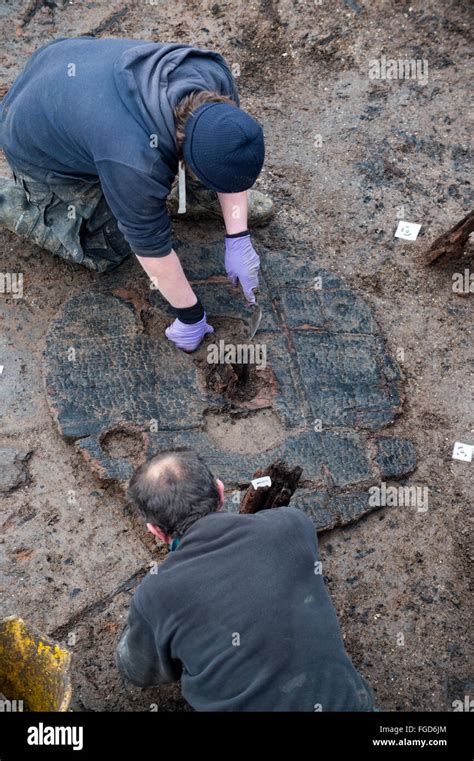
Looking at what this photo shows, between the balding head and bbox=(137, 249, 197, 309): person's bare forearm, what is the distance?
1.14 m

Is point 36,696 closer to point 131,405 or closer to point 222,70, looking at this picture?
point 131,405

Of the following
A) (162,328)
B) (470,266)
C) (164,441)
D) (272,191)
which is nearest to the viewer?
(164,441)

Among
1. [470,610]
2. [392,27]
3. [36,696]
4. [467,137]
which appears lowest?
[470,610]

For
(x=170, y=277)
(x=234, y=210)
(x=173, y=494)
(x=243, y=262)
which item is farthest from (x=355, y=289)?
(x=173, y=494)

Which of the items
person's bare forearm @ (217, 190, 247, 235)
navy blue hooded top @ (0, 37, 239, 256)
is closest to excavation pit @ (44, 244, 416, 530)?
person's bare forearm @ (217, 190, 247, 235)

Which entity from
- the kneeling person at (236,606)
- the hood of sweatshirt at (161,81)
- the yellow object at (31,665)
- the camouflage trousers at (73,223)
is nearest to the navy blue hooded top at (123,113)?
the hood of sweatshirt at (161,81)

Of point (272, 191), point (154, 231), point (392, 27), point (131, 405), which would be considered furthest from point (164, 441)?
point (392, 27)

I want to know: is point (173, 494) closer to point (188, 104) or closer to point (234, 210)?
point (188, 104)

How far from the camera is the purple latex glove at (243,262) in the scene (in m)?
3.14

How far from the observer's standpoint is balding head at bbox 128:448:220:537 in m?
1.92

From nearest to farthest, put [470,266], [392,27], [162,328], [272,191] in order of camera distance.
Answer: [162,328] < [470,266] < [272,191] < [392,27]

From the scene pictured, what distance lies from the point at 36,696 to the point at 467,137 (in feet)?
11.4

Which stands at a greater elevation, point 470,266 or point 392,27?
point 392,27
